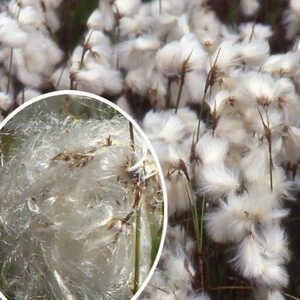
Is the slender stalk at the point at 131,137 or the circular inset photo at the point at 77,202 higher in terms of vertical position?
the slender stalk at the point at 131,137

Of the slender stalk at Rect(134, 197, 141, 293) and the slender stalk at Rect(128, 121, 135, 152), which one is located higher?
the slender stalk at Rect(128, 121, 135, 152)

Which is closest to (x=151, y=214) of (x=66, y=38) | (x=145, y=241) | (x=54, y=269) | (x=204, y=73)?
(x=145, y=241)

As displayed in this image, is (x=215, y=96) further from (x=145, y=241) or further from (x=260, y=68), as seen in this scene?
(x=145, y=241)

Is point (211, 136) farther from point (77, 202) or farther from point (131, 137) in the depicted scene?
point (77, 202)

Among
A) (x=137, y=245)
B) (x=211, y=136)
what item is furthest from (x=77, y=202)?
(x=211, y=136)
